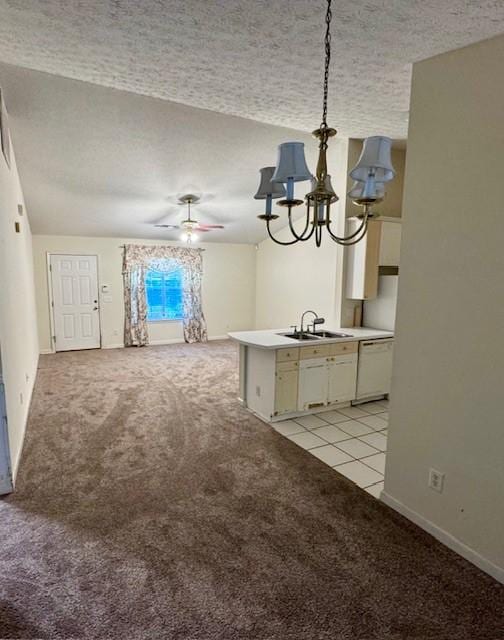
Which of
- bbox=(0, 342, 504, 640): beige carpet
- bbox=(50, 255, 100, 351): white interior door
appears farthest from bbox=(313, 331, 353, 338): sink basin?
bbox=(50, 255, 100, 351): white interior door

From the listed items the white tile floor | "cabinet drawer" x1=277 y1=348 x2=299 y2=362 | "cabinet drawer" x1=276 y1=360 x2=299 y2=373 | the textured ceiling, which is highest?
the textured ceiling

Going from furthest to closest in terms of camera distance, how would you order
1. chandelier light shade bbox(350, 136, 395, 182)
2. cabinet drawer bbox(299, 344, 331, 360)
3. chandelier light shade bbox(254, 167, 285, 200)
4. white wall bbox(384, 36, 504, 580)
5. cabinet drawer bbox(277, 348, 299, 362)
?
cabinet drawer bbox(299, 344, 331, 360) → cabinet drawer bbox(277, 348, 299, 362) → chandelier light shade bbox(254, 167, 285, 200) → white wall bbox(384, 36, 504, 580) → chandelier light shade bbox(350, 136, 395, 182)

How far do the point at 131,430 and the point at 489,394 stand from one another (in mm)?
2977

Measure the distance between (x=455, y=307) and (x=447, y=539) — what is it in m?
1.30

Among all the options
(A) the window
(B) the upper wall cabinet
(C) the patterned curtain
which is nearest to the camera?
(B) the upper wall cabinet

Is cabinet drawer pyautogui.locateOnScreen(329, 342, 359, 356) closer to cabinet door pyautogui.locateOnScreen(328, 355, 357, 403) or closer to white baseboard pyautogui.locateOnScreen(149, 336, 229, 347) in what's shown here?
cabinet door pyautogui.locateOnScreen(328, 355, 357, 403)

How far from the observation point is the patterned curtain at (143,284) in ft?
24.1

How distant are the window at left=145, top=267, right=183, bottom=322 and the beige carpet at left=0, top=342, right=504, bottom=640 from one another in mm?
4461

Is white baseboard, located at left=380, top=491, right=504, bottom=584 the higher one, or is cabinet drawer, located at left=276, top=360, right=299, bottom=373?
cabinet drawer, located at left=276, top=360, right=299, bottom=373

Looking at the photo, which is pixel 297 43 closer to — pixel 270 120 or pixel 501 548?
pixel 270 120

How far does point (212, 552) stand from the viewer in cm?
197

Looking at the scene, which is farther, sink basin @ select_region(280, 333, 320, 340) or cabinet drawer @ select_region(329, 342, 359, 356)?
sink basin @ select_region(280, 333, 320, 340)

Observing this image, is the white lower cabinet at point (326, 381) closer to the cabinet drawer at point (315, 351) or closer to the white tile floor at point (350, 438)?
the cabinet drawer at point (315, 351)

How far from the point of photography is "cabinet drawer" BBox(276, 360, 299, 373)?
12.0 feet
